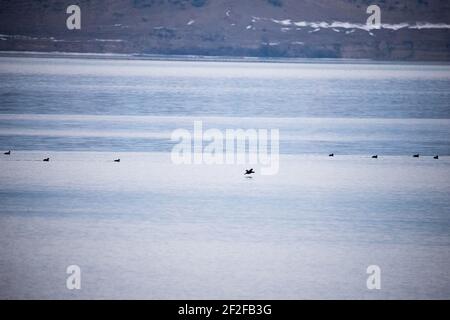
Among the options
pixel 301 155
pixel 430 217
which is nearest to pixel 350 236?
pixel 430 217

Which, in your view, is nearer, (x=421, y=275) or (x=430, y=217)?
(x=421, y=275)

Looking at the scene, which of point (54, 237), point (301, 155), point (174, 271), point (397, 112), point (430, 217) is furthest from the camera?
point (397, 112)

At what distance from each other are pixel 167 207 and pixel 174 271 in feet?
17.7

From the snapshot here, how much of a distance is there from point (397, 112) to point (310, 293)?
131ft

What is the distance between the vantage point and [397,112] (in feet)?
177

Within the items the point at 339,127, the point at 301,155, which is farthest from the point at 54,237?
the point at 339,127

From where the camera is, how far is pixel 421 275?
628 inches
